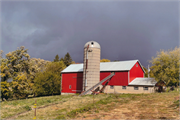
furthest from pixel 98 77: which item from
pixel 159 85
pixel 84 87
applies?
pixel 159 85

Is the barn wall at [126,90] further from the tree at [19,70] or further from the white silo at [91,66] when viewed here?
the tree at [19,70]

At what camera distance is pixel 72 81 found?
42.3m

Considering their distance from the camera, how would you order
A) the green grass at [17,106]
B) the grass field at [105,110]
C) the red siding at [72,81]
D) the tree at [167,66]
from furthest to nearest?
1. the red siding at [72,81]
2. the tree at [167,66]
3. the green grass at [17,106]
4. the grass field at [105,110]

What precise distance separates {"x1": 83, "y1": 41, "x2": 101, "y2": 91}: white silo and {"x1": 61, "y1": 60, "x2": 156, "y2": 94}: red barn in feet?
8.86

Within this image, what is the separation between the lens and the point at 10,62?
41.0 meters

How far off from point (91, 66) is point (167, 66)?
15352 mm

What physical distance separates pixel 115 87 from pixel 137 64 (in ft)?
25.4

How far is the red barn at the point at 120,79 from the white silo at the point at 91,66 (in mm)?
2700

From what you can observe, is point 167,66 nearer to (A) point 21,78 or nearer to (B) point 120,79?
(B) point 120,79

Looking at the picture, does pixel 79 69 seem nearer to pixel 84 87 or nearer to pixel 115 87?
pixel 84 87

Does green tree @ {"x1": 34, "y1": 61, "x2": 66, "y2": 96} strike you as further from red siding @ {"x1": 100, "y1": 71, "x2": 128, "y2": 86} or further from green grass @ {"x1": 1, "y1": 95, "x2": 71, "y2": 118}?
green grass @ {"x1": 1, "y1": 95, "x2": 71, "y2": 118}

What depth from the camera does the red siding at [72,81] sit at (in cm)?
4084

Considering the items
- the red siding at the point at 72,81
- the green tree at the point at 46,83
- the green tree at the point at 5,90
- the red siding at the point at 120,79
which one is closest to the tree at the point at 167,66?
the red siding at the point at 120,79

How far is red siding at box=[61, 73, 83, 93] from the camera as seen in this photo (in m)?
40.8
